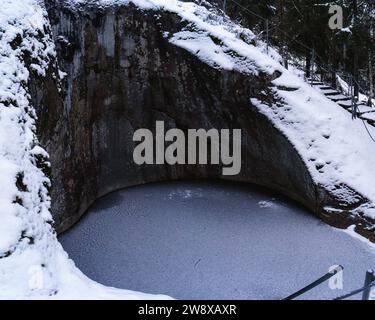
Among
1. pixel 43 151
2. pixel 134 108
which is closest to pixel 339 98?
pixel 134 108

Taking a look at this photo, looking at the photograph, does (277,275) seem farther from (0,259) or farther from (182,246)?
(0,259)

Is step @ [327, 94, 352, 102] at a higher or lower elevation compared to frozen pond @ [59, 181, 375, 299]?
higher

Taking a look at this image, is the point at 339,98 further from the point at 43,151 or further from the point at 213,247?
the point at 43,151

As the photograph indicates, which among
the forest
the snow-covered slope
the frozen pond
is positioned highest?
the forest

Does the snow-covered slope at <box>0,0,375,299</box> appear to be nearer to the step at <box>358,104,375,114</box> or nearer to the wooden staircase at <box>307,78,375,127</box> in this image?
the wooden staircase at <box>307,78,375,127</box>

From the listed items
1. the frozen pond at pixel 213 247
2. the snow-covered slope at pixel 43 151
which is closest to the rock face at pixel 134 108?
the snow-covered slope at pixel 43 151

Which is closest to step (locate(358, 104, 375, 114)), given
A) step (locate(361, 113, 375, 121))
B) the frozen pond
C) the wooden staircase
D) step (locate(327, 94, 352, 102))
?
the wooden staircase
